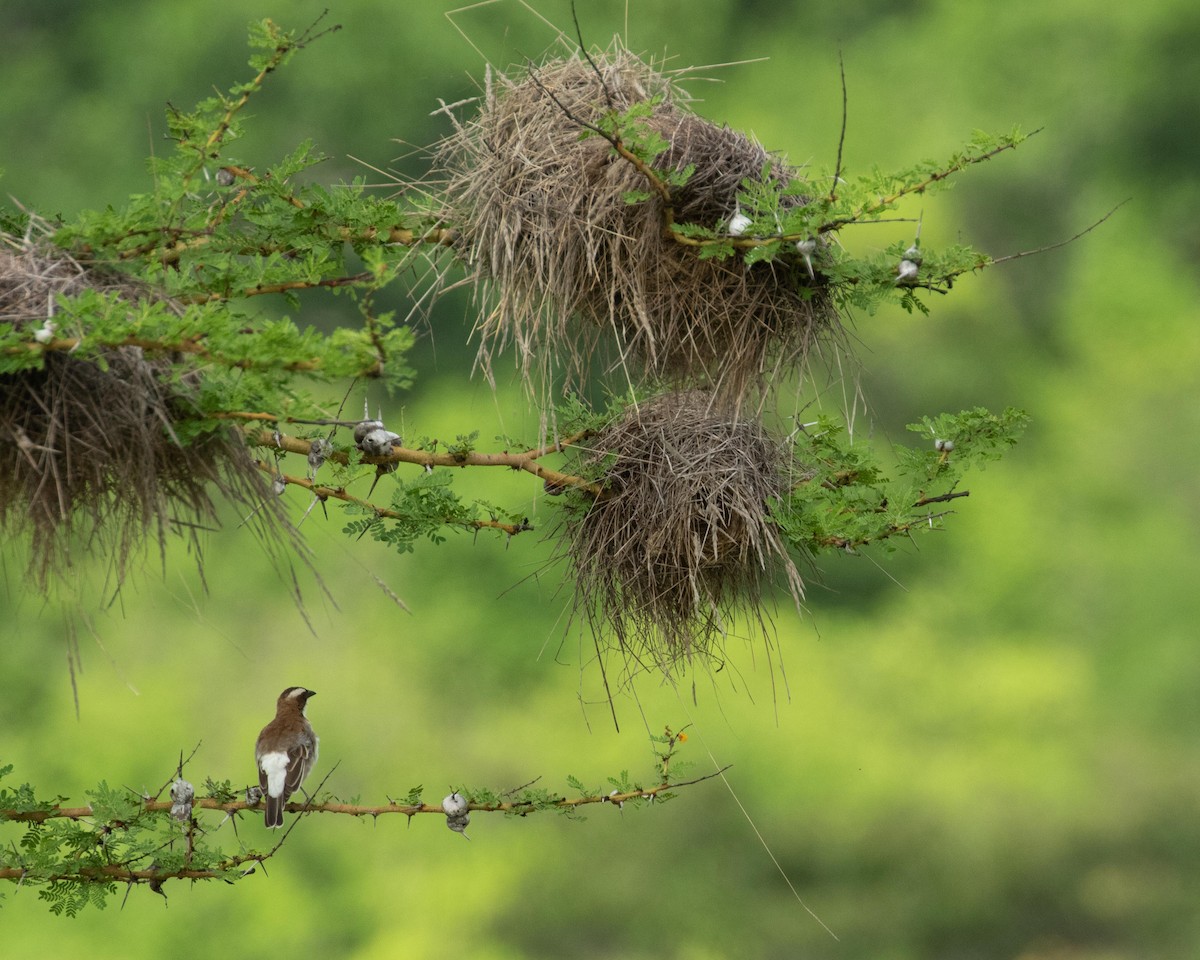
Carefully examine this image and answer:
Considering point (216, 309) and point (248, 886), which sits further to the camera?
point (248, 886)

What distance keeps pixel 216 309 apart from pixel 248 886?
3540 millimetres

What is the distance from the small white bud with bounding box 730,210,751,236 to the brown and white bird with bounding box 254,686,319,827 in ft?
4.68

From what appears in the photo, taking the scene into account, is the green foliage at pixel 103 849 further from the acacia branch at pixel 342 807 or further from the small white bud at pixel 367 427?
the small white bud at pixel 367 427

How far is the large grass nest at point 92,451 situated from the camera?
1690 millimetres

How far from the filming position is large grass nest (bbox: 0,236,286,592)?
1.69 meters

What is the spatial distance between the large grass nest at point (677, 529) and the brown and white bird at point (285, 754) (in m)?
0.87

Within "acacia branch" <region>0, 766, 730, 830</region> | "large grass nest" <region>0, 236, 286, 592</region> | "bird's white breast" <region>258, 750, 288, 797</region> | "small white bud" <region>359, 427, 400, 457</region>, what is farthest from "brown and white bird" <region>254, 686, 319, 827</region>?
"large grass nest" <region>0, 236, 286, 592</region>

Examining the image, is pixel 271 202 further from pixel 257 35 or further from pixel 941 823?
pixel 941 823

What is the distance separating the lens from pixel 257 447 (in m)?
2.12

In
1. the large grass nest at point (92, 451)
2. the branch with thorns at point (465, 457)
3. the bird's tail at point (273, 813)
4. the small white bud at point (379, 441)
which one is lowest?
the large grass nest at point (92, 451)

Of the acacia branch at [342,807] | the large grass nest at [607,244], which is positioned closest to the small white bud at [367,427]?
the large grass nest at [607,244]

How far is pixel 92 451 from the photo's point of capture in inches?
67.7

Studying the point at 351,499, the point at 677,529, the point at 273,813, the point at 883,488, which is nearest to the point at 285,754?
the point at 273,813

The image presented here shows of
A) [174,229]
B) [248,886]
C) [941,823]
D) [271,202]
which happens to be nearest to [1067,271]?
[941,823]
